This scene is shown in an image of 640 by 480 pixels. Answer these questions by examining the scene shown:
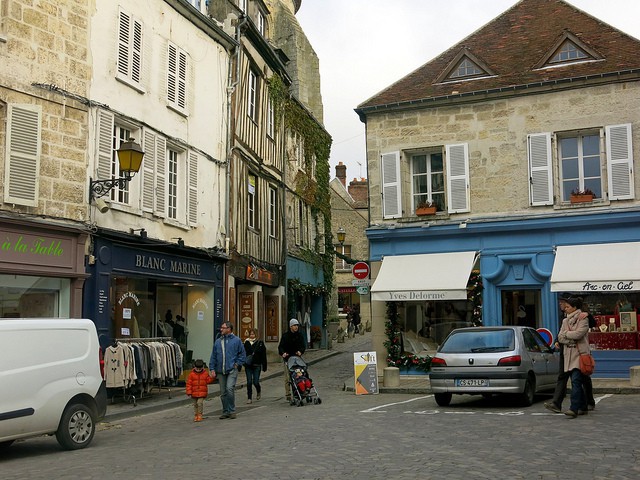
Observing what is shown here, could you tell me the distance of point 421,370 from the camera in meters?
19.7

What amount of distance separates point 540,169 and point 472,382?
7624 millimetres

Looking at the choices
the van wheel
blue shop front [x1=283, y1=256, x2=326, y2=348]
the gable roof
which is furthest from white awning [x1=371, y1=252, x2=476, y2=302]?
the van wheel

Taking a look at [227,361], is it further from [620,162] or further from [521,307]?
[620,162]

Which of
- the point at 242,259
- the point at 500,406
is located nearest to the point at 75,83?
the point at 242,259

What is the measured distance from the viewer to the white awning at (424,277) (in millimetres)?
18531

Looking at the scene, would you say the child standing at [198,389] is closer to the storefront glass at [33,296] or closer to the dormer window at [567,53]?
the storefront glass at [33,296]

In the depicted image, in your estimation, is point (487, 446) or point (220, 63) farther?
point (220, 63)

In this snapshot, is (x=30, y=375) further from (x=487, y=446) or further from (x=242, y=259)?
(x=242, y=259)

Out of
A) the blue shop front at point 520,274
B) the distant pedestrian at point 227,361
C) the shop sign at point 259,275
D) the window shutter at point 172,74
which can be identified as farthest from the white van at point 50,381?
the shop sign at point 259,275

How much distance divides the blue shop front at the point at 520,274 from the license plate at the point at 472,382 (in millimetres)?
5163

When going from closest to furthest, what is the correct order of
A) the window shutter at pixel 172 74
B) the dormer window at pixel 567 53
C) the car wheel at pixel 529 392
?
the car wheel at pixel 529 392 < the window shutter at pixel 172 74 < the dormer window at pixel 567 53

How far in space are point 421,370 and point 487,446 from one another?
35.3 ft

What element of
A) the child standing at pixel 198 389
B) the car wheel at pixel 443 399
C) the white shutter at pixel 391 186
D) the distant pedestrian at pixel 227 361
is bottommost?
the car wheel at pixel 443 399

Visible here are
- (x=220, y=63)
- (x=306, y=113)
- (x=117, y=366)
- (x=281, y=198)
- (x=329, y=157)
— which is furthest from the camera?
(x=329, y=157)
